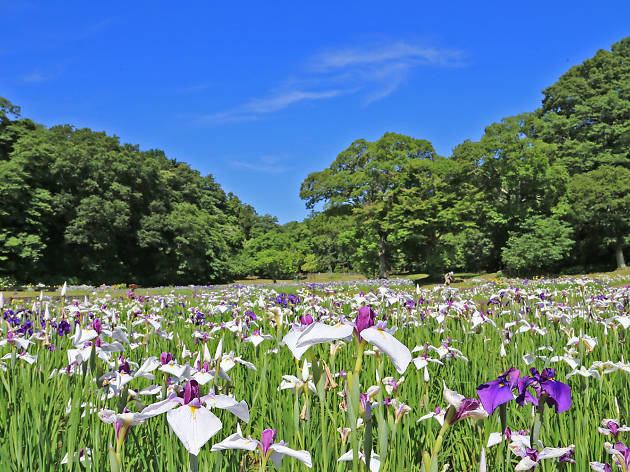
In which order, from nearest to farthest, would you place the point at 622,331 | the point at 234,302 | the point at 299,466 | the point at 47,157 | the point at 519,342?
the point at 299,466 → the point at 519,342 → the point at 622,331 → the point at 234,302 → the point at 47,157

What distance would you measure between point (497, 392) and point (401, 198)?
32.7 meters

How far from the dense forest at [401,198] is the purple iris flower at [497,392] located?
3120cm

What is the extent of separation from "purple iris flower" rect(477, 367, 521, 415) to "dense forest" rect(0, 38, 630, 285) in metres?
31.2

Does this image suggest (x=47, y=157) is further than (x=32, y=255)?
Yes

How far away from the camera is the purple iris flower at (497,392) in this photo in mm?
1269

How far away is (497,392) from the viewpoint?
4.33ft

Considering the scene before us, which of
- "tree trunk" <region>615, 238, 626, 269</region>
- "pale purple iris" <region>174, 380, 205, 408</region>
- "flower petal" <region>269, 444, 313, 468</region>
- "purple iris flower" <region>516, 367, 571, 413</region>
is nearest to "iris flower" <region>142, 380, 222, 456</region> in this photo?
"pale purple iris" <region>174, 380, 205, 408</region>

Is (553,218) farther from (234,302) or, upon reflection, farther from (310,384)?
(310,384)

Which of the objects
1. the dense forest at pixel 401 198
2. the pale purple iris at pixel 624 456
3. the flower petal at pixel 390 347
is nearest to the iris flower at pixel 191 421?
the flower petal at pixel 390 347

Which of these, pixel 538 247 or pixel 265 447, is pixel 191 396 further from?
pixel 538 247

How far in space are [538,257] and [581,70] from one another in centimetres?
2347

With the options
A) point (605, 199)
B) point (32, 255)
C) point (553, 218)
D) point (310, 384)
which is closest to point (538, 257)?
point (553, 218)

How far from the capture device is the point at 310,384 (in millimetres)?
2137

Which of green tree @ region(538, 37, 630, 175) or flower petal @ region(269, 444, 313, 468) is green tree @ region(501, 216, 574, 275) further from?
flower petal @ region(269, 444, 313, 468)
